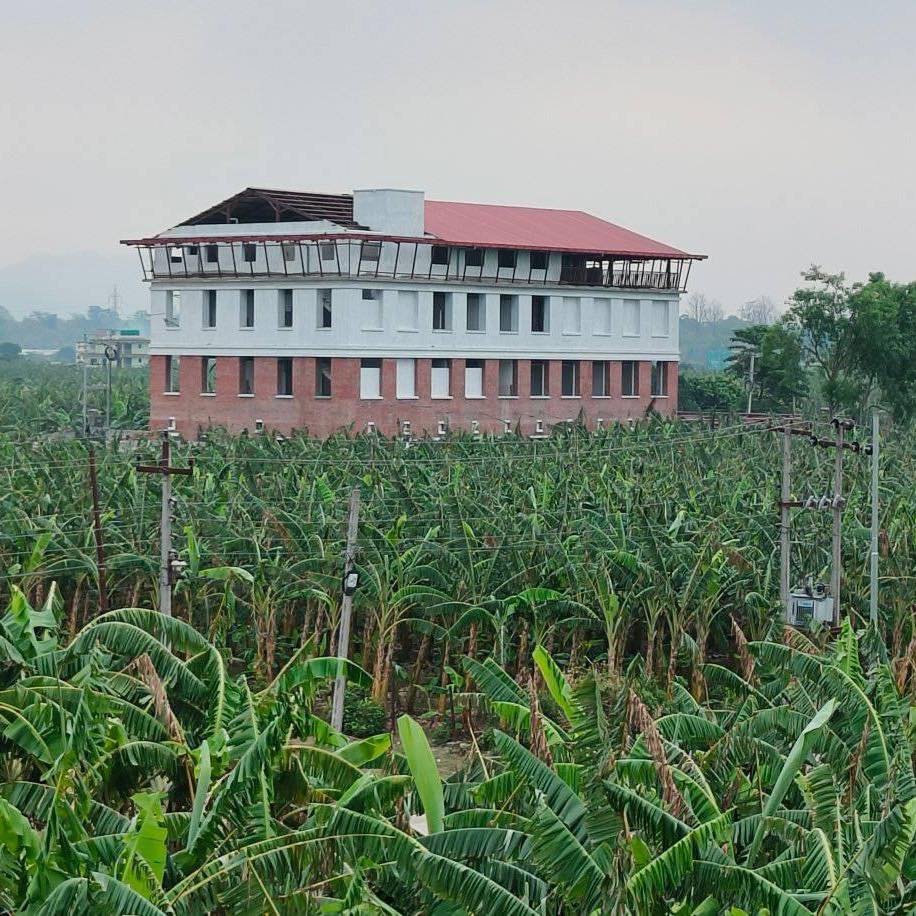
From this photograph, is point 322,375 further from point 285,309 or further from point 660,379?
point 660,379

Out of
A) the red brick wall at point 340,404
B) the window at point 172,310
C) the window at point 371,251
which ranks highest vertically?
the window at point 371,251

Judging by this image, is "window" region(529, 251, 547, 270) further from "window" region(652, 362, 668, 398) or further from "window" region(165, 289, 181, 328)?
"window" region(165, 289, 181, 328)

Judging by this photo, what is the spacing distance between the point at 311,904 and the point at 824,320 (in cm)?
5356

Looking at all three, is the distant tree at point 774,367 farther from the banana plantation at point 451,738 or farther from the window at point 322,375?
the banana plantation at point 451,738

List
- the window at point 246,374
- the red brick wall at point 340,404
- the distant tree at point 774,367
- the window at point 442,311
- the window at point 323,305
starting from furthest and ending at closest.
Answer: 1. the distant tree at point 774,367
2. the window at point 442,311
3. the window at point 246,374
4. the window at point 323,305
5. the red brick wall at point 340,404

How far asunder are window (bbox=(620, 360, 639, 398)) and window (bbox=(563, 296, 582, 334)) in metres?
2.84

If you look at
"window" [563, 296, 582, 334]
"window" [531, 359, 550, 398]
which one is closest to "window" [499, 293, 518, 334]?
"window" [531, 359, 550, 398]

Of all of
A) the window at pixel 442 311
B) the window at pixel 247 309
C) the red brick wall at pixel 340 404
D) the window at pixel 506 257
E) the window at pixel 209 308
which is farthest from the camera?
the window at pixel 506 257

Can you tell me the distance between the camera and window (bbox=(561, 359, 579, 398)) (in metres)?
60.9

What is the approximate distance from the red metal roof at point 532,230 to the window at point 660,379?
427cm

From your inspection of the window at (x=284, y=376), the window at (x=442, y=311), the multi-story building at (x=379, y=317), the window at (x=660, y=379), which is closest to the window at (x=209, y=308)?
the multi-story building at (x=379, y=317)

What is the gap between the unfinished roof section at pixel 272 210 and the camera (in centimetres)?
5469

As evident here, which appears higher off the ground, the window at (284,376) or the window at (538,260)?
the window at (538,260)

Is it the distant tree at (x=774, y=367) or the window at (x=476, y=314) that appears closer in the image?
the window at (x=476, y=314)
